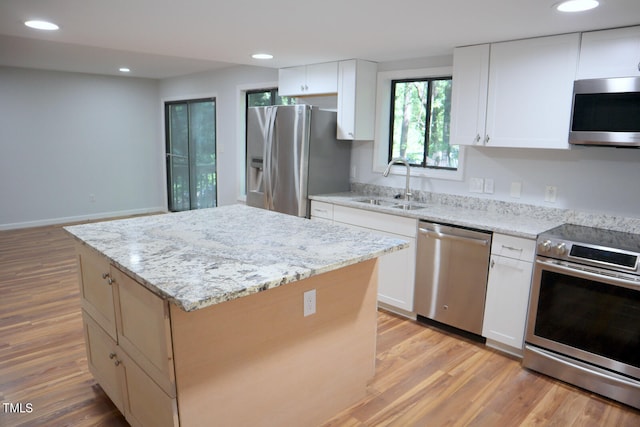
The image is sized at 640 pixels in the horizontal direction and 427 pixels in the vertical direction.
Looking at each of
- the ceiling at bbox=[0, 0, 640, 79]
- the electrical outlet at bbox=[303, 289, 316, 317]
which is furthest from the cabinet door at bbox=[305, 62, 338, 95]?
the electrical outlet at bbox=[303, 289, 316, 317]

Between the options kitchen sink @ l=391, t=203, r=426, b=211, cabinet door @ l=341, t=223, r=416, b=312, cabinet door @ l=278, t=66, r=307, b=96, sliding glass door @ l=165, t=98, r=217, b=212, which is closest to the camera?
cabinet door @ l=341, t=223, r=416, b=312

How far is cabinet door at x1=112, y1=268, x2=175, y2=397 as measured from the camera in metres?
1.58

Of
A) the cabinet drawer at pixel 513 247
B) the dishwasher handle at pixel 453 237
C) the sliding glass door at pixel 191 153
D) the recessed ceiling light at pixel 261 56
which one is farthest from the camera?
the sliding glass door at pixel 191 153

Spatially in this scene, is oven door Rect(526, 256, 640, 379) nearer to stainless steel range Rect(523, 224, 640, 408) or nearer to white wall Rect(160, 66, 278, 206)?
stainless steel range Rect(523, 224, 640, 408)

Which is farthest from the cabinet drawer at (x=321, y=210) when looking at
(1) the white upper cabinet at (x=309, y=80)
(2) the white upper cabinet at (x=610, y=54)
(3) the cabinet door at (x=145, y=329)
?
Result: (3) the cabinet door at (x=145, y=329)

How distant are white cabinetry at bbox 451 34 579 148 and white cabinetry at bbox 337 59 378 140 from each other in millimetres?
943

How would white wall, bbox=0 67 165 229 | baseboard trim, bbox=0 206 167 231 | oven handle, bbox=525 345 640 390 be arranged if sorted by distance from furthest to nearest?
baseboard trim, bbox=0 206 167 231, white wall, bbox=0 67 165 229, oven handle, bbox=525 345 640 390

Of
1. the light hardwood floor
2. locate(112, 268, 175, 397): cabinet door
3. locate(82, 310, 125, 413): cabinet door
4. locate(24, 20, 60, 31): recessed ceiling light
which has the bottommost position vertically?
the light hardwood floor

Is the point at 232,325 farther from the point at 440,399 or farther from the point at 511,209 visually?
the point at 511,209

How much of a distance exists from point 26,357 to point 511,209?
3540 mm

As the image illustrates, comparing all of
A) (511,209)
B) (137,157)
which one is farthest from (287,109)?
(137,157)

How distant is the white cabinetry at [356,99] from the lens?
12.8 ft

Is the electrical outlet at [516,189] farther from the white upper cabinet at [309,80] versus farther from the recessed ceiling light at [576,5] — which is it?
the white upper cabinet at [309,80]

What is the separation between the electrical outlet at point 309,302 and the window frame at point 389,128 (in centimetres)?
215
